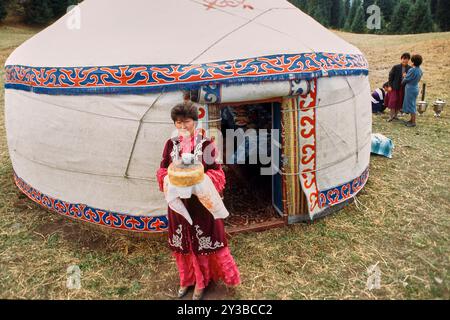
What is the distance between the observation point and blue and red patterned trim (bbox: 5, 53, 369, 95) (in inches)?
133

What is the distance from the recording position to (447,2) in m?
27.5

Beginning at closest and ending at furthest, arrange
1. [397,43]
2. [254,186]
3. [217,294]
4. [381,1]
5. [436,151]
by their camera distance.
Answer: [217,294] → [254,186] → [436,151] → [397,43] → [381,1]

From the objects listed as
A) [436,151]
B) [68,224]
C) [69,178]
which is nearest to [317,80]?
[69,178]

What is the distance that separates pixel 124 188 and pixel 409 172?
161 inches

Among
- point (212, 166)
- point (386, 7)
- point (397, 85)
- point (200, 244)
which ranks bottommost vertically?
point (200, 244)

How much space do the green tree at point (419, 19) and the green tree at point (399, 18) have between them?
1118mm

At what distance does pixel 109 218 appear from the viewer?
386cm

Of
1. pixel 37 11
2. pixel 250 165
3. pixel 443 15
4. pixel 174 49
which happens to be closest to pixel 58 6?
pixel 37 11

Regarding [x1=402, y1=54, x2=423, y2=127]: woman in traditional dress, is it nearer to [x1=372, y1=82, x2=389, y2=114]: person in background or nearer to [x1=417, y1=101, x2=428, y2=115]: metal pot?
[x1=417, y1=101, x2=428, y2=115]: metal pot

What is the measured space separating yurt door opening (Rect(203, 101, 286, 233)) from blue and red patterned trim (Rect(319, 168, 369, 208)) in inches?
19.2

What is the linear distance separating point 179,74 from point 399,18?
31.9 meters

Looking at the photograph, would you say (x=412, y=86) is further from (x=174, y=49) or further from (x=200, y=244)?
(x=200, y=244)

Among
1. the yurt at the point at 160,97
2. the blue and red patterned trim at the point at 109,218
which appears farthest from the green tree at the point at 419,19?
the blue and red patterned trim at the point at 109,218

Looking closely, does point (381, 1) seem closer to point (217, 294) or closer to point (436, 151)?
point (436, 151)
